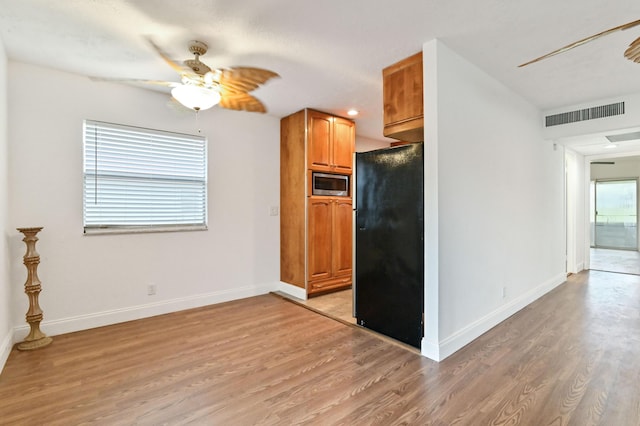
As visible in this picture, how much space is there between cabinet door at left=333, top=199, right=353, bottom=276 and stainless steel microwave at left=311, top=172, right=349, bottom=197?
0.45 ft

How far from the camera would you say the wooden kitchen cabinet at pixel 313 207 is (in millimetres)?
4176

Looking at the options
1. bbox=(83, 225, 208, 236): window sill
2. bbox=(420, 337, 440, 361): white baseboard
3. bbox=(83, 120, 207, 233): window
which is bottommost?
bbox=(420, 337, 440, 361): white baseboard

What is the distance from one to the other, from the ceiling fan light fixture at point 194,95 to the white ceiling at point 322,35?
44cm

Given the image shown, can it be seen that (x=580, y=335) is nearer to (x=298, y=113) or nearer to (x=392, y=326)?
(x=392, y=326)

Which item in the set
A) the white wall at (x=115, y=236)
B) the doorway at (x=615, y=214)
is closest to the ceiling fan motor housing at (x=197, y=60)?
the white wall at (x=115, y=236)

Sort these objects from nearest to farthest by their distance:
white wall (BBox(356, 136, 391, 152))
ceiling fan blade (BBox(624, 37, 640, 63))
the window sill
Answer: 1. ceiling fan blade (BBox(624, 37, 640, 63))
2. the window sill
3. white wall (BBox(356, 136, 391, 152))

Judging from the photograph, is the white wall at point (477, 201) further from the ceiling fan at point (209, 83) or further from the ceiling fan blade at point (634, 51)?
the ceiling fan at point (209, 83)

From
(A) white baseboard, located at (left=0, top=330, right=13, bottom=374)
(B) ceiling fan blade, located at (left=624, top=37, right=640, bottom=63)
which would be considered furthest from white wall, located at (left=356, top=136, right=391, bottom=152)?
(A) white baseboard, located at (left=0, top=330, right=13, bottom=374)

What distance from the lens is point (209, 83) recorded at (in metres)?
2.45

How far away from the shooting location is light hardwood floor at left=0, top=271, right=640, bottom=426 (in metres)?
1.83

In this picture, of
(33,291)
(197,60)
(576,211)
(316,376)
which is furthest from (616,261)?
(33,291)

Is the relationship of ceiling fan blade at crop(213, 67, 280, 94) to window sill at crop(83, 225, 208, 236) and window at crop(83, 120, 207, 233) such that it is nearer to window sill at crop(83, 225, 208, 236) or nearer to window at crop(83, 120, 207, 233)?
window at crop(83, 120, 207, 233)

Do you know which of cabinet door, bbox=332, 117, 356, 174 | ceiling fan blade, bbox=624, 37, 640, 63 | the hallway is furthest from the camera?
the hallway

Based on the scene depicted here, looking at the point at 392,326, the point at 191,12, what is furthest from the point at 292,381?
the point at 191,12
